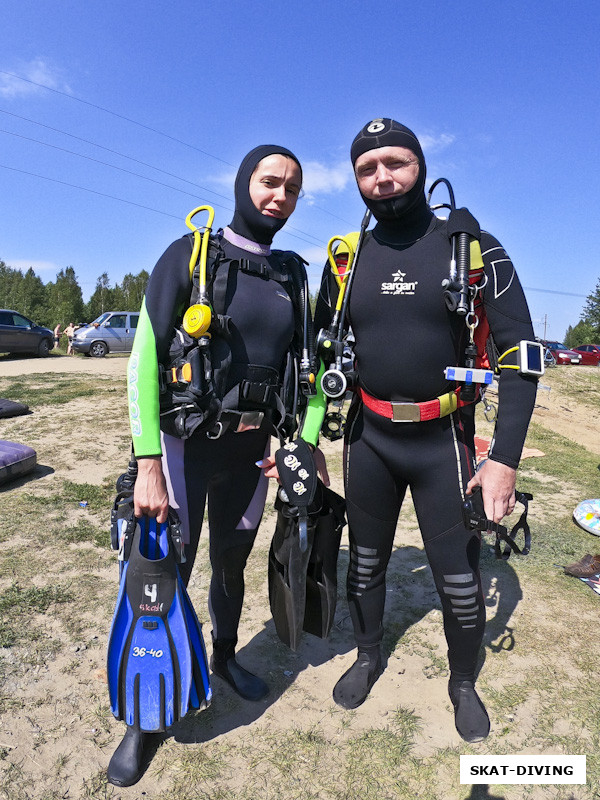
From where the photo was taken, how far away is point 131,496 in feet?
6.73

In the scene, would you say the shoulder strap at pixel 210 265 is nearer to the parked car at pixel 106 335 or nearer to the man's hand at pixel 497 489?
the man's hand at pixel 497 489

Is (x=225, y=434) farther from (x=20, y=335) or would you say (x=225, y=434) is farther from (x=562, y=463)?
(x=20, y=335)

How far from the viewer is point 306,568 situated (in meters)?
2.23

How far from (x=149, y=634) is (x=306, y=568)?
0.65m

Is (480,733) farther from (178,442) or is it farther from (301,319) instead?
(301,319)

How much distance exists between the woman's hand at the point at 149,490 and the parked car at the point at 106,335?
17.0 meters

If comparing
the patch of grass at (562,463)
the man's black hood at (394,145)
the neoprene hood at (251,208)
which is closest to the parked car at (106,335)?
the patch of grass at (562,463)

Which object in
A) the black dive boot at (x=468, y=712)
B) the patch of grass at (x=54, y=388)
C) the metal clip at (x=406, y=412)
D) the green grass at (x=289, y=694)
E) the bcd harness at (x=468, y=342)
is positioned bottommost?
the green grass at (x=289, y=694)

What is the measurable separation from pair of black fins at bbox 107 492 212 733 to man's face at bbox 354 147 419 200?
150 cm

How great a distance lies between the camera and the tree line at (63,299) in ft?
179

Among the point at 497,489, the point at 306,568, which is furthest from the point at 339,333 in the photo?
the point at 306,568

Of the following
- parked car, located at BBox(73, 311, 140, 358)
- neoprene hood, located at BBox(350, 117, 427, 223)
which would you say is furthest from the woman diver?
parked car, located at BBox(73, 311, 140, 358)

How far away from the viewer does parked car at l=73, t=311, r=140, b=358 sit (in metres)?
18.3

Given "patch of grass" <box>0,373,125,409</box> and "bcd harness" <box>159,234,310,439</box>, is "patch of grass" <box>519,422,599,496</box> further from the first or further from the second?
"patch of grass" <box>0,373,125,409</box>
